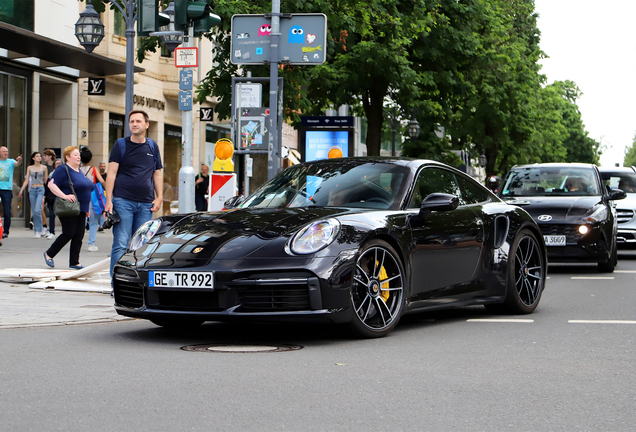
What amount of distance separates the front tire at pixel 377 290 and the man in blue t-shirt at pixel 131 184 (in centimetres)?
332

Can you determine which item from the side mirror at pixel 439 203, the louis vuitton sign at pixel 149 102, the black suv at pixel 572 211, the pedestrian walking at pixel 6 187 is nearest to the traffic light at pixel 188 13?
the black suv at pixel 572 211

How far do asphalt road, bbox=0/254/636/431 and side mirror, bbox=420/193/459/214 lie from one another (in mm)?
921

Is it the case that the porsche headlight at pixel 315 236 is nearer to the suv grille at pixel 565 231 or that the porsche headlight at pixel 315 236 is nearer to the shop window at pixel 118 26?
the suv grille at pixel 565 231

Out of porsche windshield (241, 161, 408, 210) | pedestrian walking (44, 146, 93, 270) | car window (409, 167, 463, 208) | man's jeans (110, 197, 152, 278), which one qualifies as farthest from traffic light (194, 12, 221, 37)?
car window (409, 167, 463, 208)

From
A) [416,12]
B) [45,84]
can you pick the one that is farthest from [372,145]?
[45,84]

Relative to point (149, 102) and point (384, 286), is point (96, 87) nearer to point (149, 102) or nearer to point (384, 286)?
point (149, 102)

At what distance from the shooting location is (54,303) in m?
9.23

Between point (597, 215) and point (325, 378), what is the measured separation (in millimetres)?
9420

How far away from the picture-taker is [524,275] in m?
8.76

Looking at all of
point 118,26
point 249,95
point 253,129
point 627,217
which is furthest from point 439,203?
point 118,26

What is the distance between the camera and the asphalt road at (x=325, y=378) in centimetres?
433

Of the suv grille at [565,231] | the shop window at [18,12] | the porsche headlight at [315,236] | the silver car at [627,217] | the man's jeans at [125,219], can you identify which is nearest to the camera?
the porsche headlight at [315,236]

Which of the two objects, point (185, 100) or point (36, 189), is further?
point (36, 189)

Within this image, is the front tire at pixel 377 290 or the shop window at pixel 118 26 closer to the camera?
the front tire at pixel 377 290
